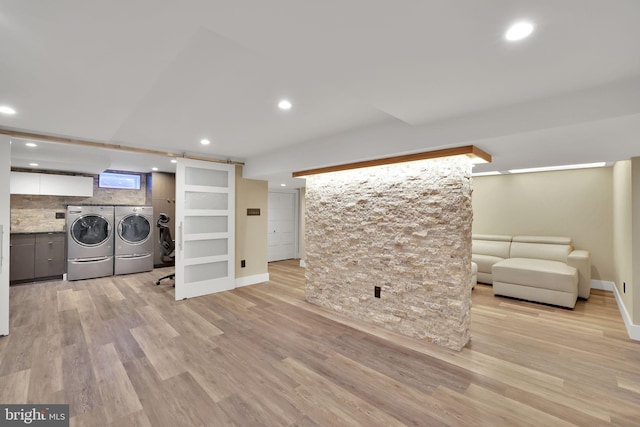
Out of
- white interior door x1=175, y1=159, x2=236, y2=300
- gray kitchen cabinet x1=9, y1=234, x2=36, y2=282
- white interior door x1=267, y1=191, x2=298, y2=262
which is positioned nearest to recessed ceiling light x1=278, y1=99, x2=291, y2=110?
white interior door x1=175, y1=159, x2=236, y2=300

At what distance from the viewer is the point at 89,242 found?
5637 millimetres

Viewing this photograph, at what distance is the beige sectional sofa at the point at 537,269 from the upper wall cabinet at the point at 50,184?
8249mm

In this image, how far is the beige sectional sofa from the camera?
13.1 ft

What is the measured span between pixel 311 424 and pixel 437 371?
4.09 feet

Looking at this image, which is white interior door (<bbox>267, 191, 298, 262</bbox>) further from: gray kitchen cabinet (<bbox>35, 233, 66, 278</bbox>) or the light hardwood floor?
gray kitchen cabinet (<bbox>35, 233, 66, 278</bbox>)

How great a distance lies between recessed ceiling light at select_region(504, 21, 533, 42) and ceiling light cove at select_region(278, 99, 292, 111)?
163 centimetres

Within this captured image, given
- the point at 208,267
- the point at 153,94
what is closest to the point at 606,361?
the point at 153,94

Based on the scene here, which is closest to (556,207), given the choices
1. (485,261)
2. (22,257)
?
(485,261)

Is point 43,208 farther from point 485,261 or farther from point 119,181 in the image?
point 485,261

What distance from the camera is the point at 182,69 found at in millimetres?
1935

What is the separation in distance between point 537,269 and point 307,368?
3.81 m

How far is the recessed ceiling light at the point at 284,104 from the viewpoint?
2469mm

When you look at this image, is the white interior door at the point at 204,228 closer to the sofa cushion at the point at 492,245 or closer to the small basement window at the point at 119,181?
the small basement window at the point at 119,181

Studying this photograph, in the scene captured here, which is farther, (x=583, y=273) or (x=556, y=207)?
(x=556, y=207)
